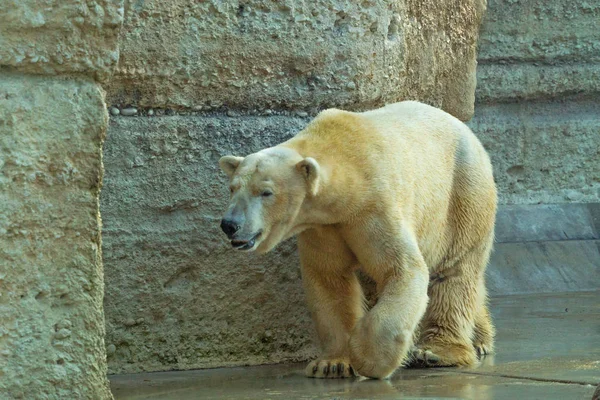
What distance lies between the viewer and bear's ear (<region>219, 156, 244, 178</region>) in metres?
4.55

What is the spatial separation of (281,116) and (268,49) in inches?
13.0

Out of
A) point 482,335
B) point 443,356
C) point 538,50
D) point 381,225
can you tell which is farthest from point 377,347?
point 538,50

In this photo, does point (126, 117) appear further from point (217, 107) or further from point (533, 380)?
point (533, 380)

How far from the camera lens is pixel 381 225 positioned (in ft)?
15.0

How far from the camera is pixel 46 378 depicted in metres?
3.40

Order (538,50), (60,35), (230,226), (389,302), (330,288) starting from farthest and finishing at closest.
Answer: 1. (538,50)
2. (330,288)
3. (389,302)
4. (230,226)
5. (60,35)

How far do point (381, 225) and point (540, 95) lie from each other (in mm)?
4740

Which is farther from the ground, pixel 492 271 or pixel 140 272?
pixel 140 272

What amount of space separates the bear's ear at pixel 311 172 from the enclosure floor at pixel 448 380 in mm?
775

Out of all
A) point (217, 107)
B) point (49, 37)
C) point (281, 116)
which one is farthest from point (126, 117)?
point (49, 37)

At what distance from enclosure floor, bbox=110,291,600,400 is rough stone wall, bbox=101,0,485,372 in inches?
7.5

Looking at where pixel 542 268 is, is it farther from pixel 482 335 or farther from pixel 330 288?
pixel 330 288

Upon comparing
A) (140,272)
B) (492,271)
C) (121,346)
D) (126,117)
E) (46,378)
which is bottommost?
(492,271)

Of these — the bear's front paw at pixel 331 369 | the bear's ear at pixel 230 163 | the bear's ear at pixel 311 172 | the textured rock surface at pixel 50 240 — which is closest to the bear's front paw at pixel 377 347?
the bear's front paw at pixel 331 369
